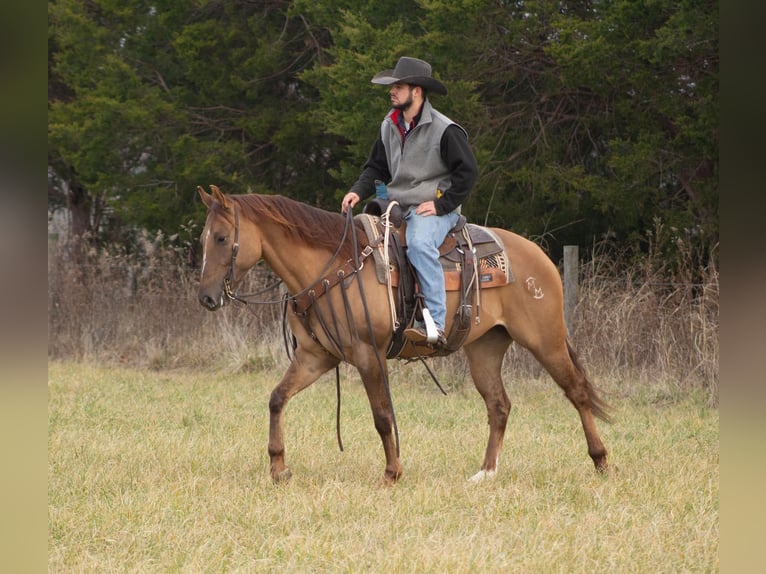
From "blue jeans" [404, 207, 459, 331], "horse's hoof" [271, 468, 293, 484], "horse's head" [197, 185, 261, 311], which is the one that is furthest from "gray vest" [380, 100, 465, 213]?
"horse's hoof" [271, 468, 293, 484]

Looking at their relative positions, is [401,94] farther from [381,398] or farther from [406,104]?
[381,398]

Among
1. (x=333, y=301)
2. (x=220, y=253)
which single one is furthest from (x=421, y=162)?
(x=220, y=253)

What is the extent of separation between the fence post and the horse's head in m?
6.40

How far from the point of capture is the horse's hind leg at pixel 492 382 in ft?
22.0

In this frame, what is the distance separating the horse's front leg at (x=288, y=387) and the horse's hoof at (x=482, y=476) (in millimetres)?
1252

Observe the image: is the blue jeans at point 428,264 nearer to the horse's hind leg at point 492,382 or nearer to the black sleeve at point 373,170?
the black sleeve at point 373,170

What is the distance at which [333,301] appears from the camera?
243 inches

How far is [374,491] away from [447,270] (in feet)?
5.17

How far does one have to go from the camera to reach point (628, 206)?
1320cm

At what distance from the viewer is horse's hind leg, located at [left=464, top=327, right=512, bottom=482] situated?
6.69m

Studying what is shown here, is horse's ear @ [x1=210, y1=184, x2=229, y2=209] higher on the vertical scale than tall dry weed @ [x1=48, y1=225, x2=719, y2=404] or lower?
higher

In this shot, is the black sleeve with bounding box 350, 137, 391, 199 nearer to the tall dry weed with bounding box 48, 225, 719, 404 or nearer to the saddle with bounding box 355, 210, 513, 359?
the saddle with bounding box 355, 210, 513, 359
